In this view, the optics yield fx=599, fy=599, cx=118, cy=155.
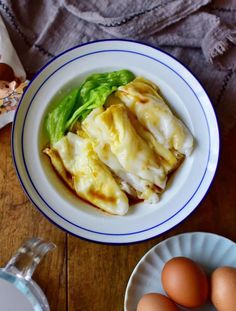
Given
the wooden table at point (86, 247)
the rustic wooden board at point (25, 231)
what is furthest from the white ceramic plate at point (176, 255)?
the rustic wooden board at point (25, 231)

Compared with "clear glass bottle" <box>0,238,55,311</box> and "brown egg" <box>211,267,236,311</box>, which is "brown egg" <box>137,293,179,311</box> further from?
"clear glass bottle" <box>0,238,55,311</box>

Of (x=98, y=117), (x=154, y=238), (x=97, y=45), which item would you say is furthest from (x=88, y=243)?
(x=97, y=45)

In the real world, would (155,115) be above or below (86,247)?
above

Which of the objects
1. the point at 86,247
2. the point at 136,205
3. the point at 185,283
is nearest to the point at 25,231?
the point at 86,247

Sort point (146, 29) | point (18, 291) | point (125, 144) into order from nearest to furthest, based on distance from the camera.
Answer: point (18, 291), point (125, 144), point (146, 29)

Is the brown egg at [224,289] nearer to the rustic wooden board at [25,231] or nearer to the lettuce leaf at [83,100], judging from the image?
the rustic wooden board at [25,231]

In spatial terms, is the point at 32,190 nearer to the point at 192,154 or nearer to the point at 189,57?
the point at 192,154

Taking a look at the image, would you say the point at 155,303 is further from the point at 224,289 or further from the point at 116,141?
the point at 116,141
